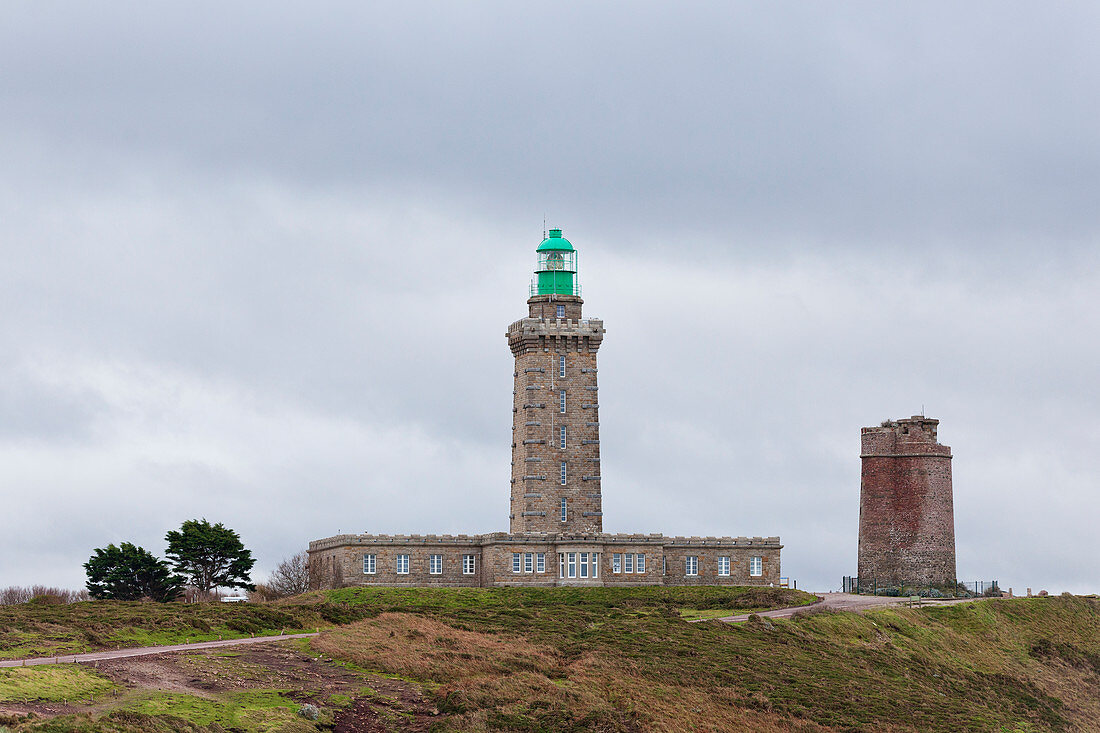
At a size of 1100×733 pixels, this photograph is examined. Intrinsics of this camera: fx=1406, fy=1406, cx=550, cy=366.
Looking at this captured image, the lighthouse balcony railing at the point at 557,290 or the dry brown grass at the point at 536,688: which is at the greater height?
the lighthouse balcony railing at the point at 557,290

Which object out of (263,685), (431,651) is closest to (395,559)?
(431,651)

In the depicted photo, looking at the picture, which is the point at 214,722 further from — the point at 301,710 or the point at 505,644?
the point at 505,644

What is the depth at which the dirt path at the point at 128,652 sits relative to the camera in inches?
1660

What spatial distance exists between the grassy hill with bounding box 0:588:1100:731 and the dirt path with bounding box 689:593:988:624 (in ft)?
5.74

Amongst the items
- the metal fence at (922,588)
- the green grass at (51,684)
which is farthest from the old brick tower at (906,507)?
the green grass at (51,684)

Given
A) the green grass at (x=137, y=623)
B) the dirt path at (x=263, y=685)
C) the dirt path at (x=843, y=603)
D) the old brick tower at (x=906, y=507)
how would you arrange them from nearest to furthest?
1. the dirt path at (x=263, y=685)
2. the green grass at (x=137, y=623)
3. the dirt path at (x=843, y=603)
4. the old brick tower at (x=906, y=507)

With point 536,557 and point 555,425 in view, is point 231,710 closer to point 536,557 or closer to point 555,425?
point 536,557

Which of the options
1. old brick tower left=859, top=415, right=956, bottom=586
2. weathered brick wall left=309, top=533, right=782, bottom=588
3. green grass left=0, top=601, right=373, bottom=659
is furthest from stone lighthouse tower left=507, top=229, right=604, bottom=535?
green grass left=0, top=601, right=373, bottom=659

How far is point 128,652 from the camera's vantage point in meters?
45.9

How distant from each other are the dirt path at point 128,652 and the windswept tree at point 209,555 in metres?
24.5

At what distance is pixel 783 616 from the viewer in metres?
66.2

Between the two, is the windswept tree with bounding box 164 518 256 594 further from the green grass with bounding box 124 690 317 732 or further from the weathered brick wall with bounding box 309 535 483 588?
the green grass with bounding box 124 690 317 732

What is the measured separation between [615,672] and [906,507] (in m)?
44.7

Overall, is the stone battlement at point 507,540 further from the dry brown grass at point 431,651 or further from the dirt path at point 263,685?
the dirt path at point 263,685
